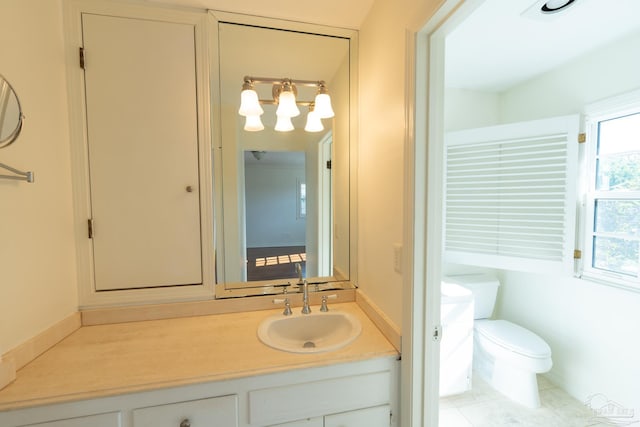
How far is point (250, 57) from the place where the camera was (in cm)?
141

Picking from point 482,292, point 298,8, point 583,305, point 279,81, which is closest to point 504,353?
point 482,292

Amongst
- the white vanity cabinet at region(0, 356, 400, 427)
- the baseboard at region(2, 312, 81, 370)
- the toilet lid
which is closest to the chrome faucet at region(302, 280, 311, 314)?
the white vanity cabinet at region(0, 356, 400, 427)

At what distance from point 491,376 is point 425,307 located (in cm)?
173

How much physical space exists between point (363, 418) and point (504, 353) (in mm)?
1436

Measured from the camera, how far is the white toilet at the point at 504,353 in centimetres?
176

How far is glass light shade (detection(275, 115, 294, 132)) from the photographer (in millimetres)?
1424

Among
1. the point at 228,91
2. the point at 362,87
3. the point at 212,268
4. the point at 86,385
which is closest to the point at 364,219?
the point at 362,87

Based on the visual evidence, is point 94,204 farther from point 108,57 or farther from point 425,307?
point 425,307

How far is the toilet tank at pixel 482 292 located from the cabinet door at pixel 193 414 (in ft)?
6.31

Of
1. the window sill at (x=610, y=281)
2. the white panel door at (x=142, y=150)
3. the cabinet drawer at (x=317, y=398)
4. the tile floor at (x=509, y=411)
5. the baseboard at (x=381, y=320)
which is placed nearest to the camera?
the cabinet drawer at (x=317, y=398)

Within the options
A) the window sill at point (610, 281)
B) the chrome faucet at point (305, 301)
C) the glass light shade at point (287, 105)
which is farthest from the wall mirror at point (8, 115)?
the window sill at point (610, 281)

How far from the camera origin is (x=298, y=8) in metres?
1.30

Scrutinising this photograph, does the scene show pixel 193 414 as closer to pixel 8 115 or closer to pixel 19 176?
pixel 19 176

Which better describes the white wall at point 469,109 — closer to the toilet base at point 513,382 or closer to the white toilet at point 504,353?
the white toilet at point 504,353
